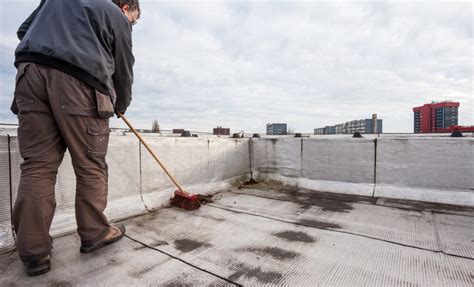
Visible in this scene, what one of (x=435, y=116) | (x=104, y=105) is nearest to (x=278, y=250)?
(x=104, y=105)

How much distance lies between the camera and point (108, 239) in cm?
187

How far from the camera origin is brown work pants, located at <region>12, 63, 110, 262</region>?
153cm

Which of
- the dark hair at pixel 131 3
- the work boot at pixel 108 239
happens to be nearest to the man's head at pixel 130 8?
the dark hair at pixel 131 3

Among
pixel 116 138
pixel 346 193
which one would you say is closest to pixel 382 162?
pixel 346 193

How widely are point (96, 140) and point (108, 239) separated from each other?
739 mm

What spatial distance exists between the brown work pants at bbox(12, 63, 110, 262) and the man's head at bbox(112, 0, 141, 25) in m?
0.88

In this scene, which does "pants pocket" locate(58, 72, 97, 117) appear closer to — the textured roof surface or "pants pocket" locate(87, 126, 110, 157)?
"pants pocket" locate(87, 126, 110, 157)

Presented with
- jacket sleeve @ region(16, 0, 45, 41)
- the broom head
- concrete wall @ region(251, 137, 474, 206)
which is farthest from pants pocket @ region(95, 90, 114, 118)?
concrete wall @ region(251, 137, 474, 206)

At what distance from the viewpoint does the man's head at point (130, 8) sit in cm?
212

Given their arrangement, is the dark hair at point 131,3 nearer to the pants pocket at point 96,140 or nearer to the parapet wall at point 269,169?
the pants pocket at point 96,140

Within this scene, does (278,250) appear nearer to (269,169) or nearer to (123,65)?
(123,65)

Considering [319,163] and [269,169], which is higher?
[319,163]

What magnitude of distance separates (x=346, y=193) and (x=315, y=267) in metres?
2.32

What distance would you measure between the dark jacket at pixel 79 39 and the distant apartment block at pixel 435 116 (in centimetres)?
823
